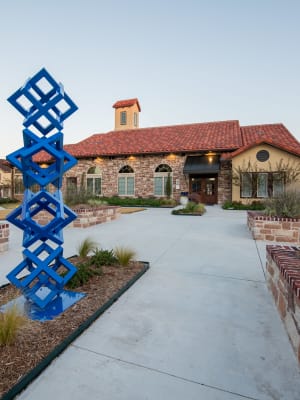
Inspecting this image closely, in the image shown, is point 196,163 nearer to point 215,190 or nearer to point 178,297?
point 215,190

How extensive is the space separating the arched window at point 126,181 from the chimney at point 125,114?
8184 mm

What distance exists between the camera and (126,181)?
2005cm

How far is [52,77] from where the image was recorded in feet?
9.16

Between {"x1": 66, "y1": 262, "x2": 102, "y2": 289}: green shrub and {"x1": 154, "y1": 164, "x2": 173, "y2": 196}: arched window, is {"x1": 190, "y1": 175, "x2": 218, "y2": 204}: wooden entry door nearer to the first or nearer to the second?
{"x1": 154, "y1": 164, "x2": 173, "y2": 196}: arched window

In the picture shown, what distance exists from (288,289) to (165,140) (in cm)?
1903

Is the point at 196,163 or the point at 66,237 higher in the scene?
the point at 196,163

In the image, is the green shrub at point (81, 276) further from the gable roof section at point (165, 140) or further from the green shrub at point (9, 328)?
the gable roof section at point (165, 140)

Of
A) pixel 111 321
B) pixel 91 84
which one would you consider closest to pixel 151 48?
pixel 91 84

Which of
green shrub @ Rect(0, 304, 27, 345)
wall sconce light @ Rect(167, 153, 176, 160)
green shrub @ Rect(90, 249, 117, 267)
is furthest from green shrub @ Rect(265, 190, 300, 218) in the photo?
wall sconce light @ Rect(167, 153, 176, 160)

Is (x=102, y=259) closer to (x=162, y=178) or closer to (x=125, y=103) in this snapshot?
(x=162, y=178)

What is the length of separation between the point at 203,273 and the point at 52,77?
12.7 feet

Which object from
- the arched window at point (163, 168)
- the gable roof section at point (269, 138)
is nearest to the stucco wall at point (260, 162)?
the gable roof section at point (269, 138)

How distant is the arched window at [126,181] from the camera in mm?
19938

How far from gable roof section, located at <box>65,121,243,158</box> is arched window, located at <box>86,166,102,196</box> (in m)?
1.49
